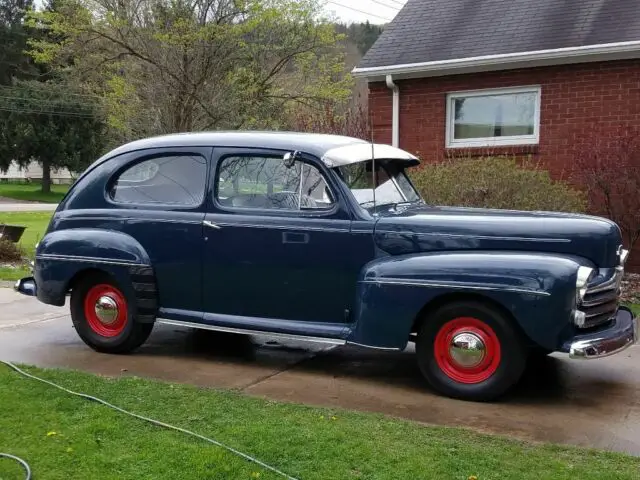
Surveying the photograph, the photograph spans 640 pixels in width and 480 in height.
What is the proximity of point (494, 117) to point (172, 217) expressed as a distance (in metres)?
6.52

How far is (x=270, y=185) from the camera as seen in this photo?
5598mm

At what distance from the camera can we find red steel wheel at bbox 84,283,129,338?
6.07 meters

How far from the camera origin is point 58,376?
17.0ft

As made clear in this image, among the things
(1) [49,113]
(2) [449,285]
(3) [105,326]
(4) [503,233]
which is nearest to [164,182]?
Answer: (3) [105,326]

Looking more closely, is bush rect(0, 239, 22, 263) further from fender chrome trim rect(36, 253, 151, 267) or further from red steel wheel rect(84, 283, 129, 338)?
red steel wheel rect(84, 283, 129, 338)

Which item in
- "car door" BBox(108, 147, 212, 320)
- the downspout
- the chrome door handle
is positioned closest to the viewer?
the chrome door handle

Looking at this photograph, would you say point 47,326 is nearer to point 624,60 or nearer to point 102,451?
point 102,451

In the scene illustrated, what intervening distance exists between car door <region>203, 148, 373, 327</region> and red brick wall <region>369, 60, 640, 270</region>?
580 cm

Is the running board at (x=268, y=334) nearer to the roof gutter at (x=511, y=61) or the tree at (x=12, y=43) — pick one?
the roof gutter at (x=511, y=61)

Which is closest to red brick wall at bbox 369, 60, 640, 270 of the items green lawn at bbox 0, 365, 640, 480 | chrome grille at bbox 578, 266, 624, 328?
chrome grille at bbox 578, 266, 624, 328

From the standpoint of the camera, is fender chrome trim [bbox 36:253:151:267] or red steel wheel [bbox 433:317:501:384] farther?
fender chrome trim [bbox 36:253:151:267]

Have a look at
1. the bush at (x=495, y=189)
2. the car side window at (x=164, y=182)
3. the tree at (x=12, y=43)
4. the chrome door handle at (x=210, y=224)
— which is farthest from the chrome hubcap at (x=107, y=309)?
the tree at (x=12, y=43)

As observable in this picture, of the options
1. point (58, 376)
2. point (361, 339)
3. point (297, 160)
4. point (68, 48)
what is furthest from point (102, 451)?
point (68, 48)

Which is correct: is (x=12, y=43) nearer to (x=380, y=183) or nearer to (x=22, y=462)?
(x=380, y=183)
